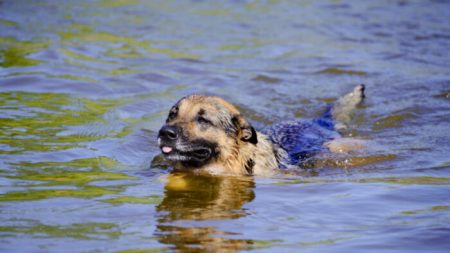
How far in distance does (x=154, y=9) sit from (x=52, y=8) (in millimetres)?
2517

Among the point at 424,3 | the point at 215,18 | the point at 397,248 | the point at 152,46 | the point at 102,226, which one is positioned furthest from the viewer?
the point at 424,3

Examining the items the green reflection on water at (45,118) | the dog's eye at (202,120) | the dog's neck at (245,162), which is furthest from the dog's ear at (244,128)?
the green reflection on water at (45,118)

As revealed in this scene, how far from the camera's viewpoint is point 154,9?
18.3 m

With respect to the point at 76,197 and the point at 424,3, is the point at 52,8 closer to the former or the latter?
the point at 424,3

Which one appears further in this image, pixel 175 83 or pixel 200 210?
pixel 175 83

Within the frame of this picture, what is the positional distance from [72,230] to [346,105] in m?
6.75

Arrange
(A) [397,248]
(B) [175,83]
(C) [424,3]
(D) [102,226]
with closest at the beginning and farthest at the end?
1. (A) [397,248]
2. (D) [102,226]
3. (B) [175,83]
4. (C) [424,3]

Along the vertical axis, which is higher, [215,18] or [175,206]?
[215,18]

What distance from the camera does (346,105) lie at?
11.5 meters

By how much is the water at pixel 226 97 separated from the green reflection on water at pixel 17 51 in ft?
0.13

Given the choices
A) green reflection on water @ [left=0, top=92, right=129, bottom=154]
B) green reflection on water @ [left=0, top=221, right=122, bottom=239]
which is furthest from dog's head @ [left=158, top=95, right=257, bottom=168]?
green reflection on water @ [left=0, top=221, right=122, bottom=239]

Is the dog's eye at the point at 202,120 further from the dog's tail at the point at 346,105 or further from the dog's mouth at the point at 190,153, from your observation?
the dog's tail at the point at 346,105

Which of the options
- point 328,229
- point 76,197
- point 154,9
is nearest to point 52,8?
point 154,9

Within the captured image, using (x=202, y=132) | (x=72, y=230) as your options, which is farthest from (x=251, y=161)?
(x=72, y=230)
